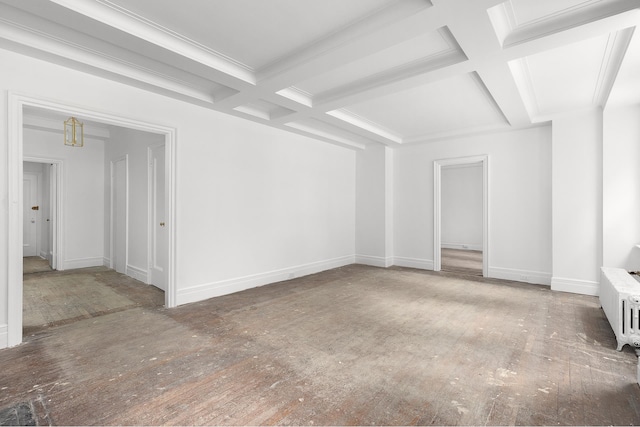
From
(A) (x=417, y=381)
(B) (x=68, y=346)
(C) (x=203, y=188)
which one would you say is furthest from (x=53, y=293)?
(A) (x=417, y=381)

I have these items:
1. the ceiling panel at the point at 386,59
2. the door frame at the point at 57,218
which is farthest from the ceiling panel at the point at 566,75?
the door frame at the point at 57,218

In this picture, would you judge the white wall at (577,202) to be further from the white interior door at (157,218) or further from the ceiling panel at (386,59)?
the white interior door at (157,218)

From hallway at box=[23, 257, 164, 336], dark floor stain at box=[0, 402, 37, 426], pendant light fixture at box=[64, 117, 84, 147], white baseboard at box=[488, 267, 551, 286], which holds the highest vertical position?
pendant light fixture at box=[64, 117, 84, 147]

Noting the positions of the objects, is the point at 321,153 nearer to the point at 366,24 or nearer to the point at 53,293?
the point at 366,24

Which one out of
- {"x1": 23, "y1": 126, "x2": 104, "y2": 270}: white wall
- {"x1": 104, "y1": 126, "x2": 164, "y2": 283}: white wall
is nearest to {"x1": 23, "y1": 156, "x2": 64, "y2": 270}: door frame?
{"x1": 23, "y1": 126, "x2": 104, "y2": 270}: white wall

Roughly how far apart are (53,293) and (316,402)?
4.70m

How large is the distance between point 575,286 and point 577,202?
1291 mm

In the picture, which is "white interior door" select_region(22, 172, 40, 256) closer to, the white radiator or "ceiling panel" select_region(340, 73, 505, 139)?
"ceiling panel" select_region(340, 73, 505, 139)

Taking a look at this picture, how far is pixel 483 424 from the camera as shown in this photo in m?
1.84

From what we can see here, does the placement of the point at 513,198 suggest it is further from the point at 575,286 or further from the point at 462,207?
the point at 462,207

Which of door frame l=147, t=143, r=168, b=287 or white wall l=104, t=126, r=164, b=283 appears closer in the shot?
door frame l=147, t=143, r=168, b=287

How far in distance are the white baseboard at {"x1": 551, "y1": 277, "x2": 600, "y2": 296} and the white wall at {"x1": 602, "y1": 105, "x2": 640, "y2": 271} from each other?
0.42 m

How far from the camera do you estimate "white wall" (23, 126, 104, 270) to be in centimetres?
613

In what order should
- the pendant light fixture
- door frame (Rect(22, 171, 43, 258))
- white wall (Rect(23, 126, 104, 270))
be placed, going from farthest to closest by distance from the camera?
door frame (Rect(22, 171, 43, 258))
white wall (Rect(23, 126, 104, 270))
the pendant light fixture
